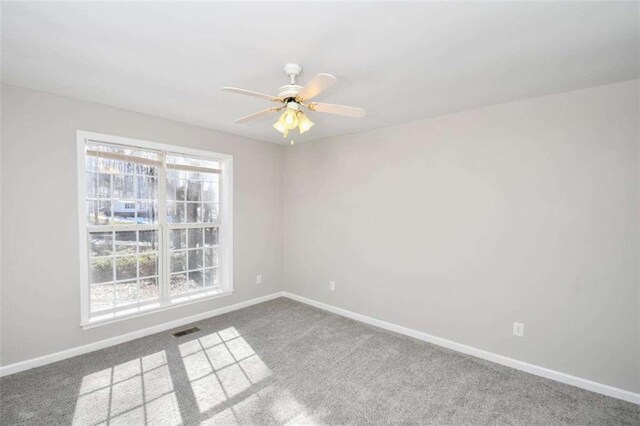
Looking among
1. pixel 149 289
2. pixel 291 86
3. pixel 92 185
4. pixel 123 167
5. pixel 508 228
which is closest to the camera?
pixel 291 86

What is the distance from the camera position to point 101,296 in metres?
3.15

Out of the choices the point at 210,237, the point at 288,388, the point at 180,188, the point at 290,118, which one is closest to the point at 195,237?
the point at 210,237

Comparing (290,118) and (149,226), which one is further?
(149,226)

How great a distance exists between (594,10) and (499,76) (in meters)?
0.74

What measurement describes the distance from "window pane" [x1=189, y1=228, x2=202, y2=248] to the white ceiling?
5.52 ft

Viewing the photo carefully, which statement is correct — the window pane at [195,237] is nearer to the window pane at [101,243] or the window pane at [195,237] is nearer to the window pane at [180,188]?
the window pane at [180,188]

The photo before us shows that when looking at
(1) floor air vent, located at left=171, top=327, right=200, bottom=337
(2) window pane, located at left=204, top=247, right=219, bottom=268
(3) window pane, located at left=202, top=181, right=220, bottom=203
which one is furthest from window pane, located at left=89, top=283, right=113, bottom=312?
(3) window pane, located at left=202, top=181, right=220, bottom=203

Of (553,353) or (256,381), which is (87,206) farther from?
(553,353)

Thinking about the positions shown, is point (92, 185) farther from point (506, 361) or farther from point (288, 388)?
point (506, 361)

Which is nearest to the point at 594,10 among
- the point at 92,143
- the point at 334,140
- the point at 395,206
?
the point at 395,206

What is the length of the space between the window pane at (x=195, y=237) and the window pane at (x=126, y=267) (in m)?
0.67

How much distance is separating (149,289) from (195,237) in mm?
790

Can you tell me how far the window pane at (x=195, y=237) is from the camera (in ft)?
12.7

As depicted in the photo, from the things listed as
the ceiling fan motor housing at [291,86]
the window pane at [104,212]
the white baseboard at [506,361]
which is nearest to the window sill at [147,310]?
the window pane at [104,212]
